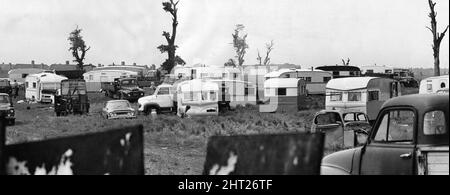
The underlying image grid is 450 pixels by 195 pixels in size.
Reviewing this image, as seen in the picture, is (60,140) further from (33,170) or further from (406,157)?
(406,157)

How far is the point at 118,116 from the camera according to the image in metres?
28.5

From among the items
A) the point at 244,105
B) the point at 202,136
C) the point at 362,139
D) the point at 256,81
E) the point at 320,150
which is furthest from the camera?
the point at 256,81

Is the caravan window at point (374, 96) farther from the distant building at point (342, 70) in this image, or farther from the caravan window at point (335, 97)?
the distant building at point (342, 70)

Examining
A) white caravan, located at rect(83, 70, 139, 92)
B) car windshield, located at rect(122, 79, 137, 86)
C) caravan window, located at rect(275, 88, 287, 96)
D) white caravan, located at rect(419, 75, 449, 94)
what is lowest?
caravan window, located at rect(275, 88, 287, 96)

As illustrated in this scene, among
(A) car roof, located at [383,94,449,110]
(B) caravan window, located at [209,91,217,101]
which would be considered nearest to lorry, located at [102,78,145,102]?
(B) caravan window, located at [209,91,217,101]

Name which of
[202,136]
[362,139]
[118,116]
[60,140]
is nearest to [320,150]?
[60,140]

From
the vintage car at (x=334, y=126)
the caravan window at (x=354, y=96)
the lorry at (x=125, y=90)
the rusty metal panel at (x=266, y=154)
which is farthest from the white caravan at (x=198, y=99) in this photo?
the rusty metal panel at (x=266, y=154)

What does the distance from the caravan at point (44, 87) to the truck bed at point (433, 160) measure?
41.8 m

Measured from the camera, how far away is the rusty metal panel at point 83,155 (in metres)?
3.83

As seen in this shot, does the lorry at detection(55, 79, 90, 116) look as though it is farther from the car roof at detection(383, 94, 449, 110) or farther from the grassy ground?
the car roof at detection(383, 94, 449, 110)

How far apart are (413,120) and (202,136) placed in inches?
600

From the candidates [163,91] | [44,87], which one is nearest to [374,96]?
[163,91]

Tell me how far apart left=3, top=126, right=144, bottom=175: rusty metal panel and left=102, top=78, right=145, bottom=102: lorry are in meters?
37.7

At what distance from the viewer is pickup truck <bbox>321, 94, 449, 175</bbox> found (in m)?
5.01
